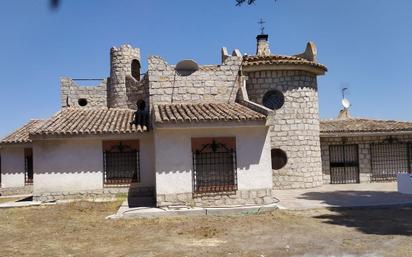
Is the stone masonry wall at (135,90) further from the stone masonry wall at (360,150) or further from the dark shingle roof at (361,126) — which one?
the stone masonry wall at (360,150)

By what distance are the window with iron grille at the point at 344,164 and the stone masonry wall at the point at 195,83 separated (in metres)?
6.89

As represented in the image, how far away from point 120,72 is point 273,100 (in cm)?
1072

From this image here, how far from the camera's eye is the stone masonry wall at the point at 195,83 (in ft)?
51.2

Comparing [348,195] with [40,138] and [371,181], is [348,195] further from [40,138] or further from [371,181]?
[40,138]

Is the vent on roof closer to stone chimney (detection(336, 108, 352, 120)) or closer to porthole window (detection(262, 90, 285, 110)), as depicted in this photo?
porthole window (detection(262, 90, 285, 110))

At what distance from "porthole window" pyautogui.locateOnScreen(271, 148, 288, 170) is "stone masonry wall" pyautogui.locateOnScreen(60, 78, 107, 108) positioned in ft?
39.2

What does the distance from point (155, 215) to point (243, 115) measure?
166 inches

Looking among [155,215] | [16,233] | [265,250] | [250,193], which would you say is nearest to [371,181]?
[250,193]

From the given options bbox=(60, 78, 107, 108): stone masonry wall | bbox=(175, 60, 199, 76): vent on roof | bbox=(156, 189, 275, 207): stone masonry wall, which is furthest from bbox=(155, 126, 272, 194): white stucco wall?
bbox=(60, 78, 107, 108): stone masonry wall

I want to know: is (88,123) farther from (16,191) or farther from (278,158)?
(278,158)

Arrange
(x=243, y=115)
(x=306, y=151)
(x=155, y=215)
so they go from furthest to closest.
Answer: (x=306, y=151), (x=243, y=115), (x=155, y=215)

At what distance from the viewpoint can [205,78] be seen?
626 inches

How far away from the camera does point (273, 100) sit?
18.2 meters

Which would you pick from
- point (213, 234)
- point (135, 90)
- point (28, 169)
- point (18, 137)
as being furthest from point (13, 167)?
point (213, 234)
